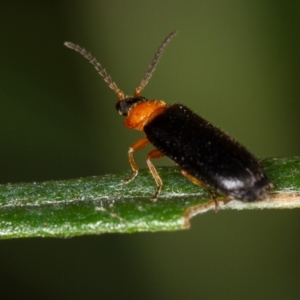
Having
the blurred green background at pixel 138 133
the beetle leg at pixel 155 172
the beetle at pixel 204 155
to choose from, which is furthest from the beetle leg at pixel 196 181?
the blurred green background at pixel 138 133

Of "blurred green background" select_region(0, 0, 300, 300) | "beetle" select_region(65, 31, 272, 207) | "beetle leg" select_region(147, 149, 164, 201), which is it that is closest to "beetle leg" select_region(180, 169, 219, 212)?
"beetle" select_region(65, 31, 272, 207)

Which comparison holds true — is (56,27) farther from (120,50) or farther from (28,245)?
(28,245)

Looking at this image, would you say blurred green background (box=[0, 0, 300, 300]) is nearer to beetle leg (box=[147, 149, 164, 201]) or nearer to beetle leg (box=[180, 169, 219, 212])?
beetle leg (box=[147, 149, 164, 201])

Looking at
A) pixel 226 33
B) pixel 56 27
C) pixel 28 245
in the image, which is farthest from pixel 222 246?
pixel 56 27

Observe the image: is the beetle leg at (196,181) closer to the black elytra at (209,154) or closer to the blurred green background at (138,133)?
the black elytra at (209,154)

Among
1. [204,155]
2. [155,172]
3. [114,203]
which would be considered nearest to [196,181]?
[204,155]

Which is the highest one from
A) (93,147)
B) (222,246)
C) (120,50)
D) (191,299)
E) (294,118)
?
(120,50)
